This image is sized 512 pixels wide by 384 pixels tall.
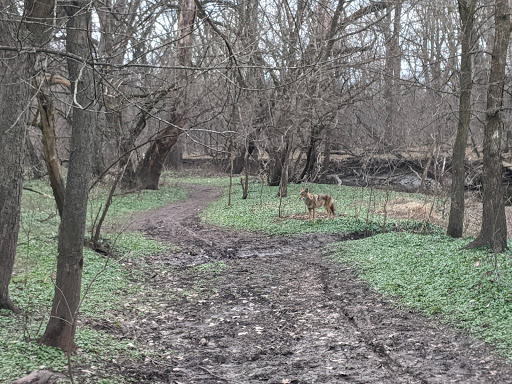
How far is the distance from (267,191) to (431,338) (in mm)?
18224

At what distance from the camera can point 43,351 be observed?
5648 millimetres

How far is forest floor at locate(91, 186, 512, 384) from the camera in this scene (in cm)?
591

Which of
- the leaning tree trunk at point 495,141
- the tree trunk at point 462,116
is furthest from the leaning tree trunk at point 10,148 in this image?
the tree trunk at point 462,116

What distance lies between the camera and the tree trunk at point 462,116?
11945 mm

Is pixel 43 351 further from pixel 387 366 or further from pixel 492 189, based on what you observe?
pixel 492 189

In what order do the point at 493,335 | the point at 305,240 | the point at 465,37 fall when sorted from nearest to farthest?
the point at 493,335 → the point at 465,37 → the point at 305,240

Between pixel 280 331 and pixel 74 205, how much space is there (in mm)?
3464

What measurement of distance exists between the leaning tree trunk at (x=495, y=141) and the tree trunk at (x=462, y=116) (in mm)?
1103

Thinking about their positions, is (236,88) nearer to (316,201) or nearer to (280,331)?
(280,331)

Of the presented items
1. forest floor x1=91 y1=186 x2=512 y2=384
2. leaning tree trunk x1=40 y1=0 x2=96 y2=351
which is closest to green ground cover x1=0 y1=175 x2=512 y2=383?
leaning tree trunk x1=40 y1=0 x2=96 y2=351

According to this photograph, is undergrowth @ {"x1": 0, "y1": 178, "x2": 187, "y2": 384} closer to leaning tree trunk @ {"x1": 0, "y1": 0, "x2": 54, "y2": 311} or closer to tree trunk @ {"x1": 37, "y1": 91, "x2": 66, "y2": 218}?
leaning tree trunk @ {"x1": 0, "y1": 0, "x2": 54, "y2": 311}

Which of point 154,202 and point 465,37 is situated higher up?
point 465,37

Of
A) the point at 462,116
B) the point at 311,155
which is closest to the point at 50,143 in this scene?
the point at 462,116

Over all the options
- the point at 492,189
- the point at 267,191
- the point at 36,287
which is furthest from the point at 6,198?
the point at 267,191
